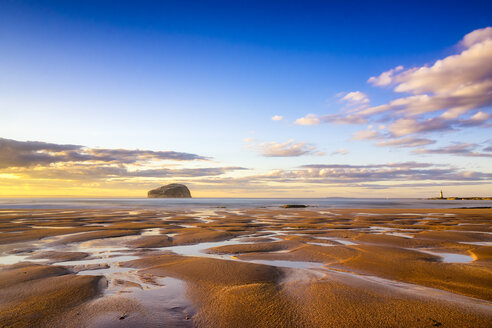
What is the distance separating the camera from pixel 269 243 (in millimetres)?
11516

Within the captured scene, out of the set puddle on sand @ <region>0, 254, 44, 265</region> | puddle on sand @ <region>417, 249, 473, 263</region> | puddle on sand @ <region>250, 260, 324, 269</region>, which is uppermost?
puddle on sand @ <region>0, 254, 44, 265</region>

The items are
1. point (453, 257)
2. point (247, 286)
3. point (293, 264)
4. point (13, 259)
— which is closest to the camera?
point (247, 286)

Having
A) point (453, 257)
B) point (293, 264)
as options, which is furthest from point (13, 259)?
point (453, 257)

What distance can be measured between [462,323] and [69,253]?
421 inches

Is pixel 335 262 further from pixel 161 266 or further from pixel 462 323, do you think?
pixel 161 266

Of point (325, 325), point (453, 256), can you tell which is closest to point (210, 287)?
point (325, 325)

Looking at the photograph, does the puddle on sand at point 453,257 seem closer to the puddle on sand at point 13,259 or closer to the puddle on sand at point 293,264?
the puddle on sand at point 293,264

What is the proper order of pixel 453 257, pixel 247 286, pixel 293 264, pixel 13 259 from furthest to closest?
1. pixel 453 257
2. pixel 13 259
3. pixel 293 264
4. pixel 247 286

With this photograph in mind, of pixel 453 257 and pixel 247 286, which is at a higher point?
pixel 247 286

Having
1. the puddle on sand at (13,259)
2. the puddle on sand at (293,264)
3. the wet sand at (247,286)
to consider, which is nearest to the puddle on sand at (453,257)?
the wet sand at (247,286)

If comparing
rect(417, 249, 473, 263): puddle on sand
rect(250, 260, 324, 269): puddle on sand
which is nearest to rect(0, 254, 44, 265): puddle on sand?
rect(250, 260, 324, 269): puddle on sand

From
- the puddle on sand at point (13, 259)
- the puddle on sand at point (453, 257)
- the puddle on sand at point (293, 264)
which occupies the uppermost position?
the puddle on sand at point (13, 259)

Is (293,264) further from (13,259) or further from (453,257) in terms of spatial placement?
(13,259)

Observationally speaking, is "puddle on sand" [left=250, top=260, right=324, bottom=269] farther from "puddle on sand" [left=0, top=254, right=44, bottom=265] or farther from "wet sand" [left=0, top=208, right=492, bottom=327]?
"puddle on sand" [left=0, top=254, right=44, bottom=265]
